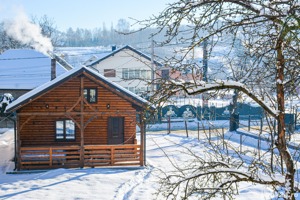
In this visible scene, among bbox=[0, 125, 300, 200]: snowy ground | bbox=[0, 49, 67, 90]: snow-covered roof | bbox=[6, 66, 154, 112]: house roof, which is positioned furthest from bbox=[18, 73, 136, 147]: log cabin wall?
bbox=[0, 49, 67, 90]: snow-covered roof

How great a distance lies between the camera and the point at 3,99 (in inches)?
761


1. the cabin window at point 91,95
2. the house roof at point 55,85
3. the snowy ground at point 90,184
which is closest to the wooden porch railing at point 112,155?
the snowy ground at point 90,184

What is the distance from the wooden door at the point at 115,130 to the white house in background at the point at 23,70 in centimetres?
1188

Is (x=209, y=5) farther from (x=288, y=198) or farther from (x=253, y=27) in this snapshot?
(x=288, y=198)

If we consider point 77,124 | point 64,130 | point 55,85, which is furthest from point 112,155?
point 55,85

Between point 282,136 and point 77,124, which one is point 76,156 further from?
point 282,136

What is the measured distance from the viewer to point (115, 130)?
18.0 m

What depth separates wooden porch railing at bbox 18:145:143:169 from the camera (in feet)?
52.9

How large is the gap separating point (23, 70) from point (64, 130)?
1614 centimetres

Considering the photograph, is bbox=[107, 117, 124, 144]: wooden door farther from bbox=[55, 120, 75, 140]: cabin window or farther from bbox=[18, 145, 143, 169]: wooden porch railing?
bbox=[55, 120, 75, 140]: cabin window

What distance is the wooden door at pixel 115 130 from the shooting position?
58.7 feet

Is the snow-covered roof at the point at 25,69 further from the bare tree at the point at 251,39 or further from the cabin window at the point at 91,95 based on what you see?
the bare tree at the point at 251,39

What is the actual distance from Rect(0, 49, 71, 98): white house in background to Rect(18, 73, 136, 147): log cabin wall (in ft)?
37.7

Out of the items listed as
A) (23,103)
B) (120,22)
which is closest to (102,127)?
(23,103)
